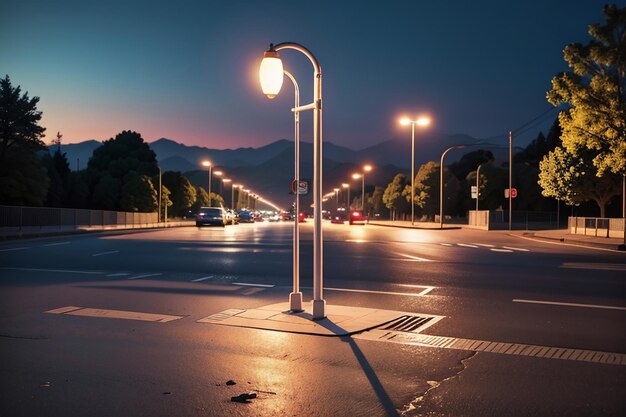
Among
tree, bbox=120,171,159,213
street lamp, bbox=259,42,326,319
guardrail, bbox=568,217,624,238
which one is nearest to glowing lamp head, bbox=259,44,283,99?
street lamp, bbox=259,42,326,319

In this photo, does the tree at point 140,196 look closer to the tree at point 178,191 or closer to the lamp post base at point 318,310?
the tree at point 178,191

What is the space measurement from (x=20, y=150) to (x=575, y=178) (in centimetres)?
5188

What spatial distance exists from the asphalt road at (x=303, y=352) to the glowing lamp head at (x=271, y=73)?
364cm

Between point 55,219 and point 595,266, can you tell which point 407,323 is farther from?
point 55,219

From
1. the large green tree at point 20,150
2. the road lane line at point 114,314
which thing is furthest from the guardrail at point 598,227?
the large green tree at point 20,150

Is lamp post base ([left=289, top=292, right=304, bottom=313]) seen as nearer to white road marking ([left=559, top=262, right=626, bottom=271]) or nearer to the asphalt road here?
the asphalt road

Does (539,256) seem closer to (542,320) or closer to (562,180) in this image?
(542,320)

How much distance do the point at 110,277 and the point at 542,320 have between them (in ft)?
33.5

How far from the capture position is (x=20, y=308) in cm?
1087

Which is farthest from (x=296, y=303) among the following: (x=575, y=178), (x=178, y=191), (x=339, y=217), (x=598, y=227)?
(x=178, y=191)

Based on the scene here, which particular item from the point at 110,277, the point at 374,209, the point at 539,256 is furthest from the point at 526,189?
the point at 110,277

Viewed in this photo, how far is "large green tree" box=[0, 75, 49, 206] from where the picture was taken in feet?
202

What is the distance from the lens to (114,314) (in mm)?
10445

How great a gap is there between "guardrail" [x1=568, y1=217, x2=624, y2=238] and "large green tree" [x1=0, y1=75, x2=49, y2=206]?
47494mm
